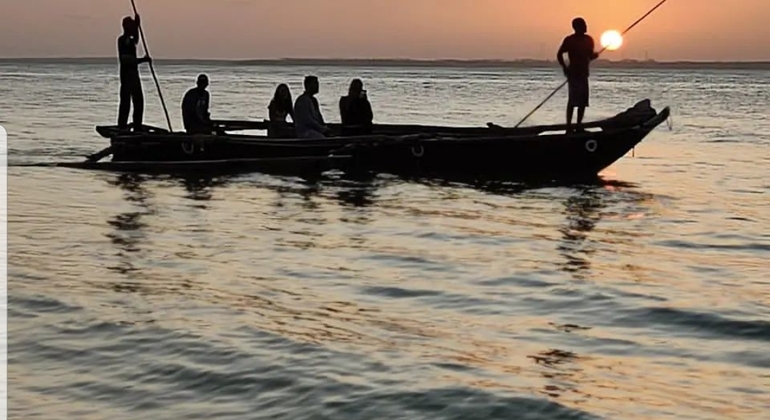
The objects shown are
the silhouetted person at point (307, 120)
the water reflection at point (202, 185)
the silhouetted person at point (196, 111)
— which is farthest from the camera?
the silhouetted person at point (196, 111)

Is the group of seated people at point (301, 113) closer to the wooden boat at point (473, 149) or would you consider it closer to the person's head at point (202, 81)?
the person's head at point (202, 81)

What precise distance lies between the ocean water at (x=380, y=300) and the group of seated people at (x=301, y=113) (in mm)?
811

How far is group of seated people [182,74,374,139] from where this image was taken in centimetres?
1767

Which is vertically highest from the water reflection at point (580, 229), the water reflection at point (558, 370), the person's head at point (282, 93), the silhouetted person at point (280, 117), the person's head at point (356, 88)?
the person's head at point (356, 88)

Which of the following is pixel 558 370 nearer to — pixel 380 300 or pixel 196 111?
pixel 380 300

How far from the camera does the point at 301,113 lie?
58.1 ft

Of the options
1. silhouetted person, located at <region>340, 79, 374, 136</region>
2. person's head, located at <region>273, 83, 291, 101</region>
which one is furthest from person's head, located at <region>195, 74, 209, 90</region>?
silhouetted person, located at <region>340, 79, 374, 136</region>

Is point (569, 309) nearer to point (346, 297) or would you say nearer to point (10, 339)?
point (346, 297)

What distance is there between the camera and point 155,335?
26.6 feet

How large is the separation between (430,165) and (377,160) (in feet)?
2.45

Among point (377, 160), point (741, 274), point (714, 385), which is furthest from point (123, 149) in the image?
point (714, 385)

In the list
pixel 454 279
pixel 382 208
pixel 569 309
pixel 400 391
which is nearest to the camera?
pixel 400 391

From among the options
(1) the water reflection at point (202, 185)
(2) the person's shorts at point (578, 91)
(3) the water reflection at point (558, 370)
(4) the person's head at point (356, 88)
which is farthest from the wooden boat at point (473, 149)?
(3) the water reflection at point (558, 370)

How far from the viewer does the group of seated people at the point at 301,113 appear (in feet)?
58.0
